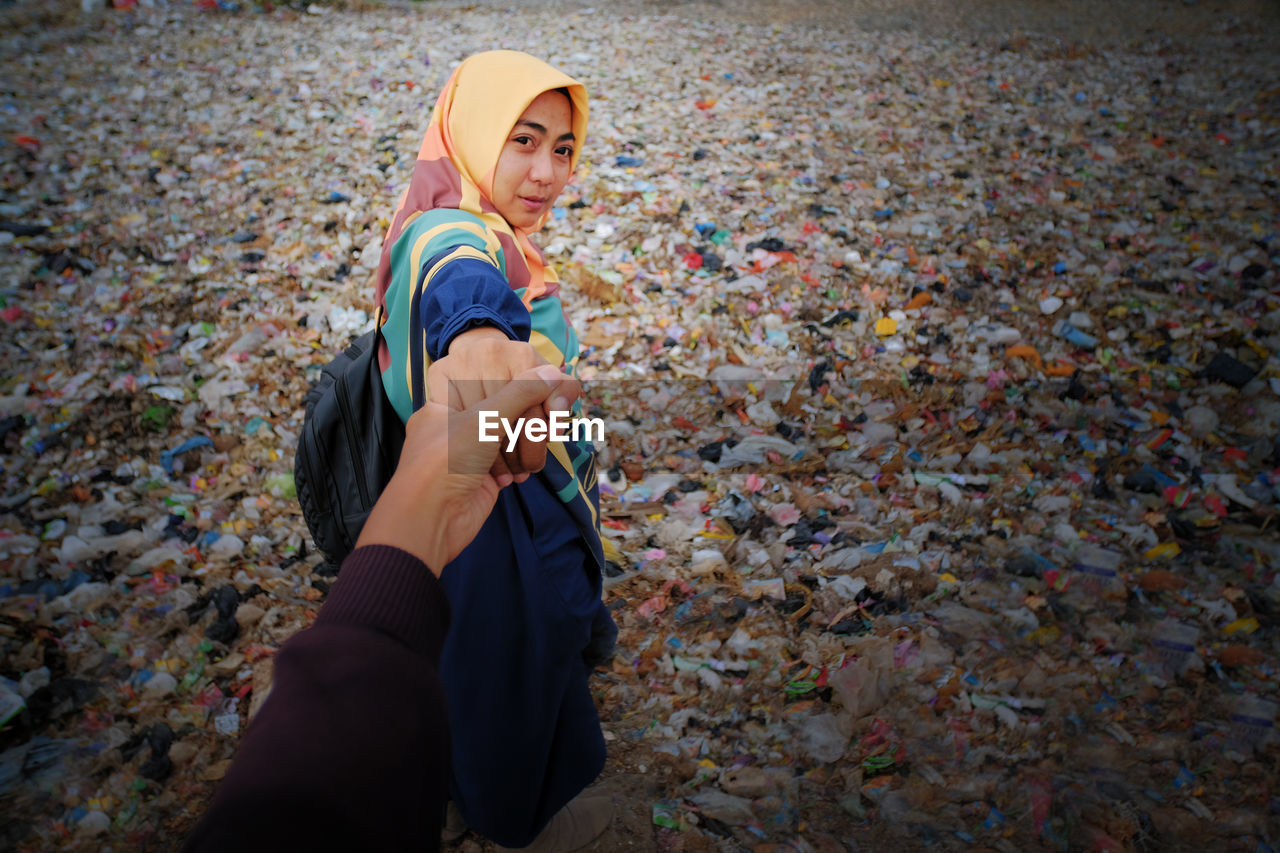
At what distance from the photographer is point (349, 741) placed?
21.1 inches

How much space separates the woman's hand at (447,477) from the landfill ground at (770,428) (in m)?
1.53

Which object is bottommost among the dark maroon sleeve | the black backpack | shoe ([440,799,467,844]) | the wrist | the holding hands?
shoe ([440,799,467,844])

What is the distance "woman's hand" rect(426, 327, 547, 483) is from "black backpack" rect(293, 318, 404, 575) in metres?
0.42

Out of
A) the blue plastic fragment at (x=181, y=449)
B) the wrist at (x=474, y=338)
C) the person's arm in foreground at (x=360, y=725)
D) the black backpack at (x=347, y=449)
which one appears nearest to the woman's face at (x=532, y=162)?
the black backpack at (x=347, y=449)

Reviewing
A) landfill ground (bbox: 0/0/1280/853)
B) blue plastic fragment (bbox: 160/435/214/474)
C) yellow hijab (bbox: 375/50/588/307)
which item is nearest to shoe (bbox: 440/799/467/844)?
landfill ground (bbox: 0/0/1280/853)

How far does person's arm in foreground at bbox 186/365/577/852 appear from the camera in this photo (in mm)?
492

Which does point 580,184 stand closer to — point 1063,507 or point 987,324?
point 987,324

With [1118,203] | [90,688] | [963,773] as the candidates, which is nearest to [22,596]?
[90,688]

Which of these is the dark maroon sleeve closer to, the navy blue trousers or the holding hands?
the holding hands

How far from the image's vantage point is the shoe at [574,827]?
1.82 m

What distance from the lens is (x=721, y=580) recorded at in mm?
2689

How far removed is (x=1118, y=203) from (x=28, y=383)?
6.97 metres

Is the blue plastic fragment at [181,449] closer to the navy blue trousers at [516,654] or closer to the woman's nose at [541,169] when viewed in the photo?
the navy blue trousers at [516,654]

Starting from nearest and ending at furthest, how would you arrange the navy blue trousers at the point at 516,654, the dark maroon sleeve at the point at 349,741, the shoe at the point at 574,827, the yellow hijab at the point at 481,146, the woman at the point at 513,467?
the dark maroon sleeve at the point at 349,741, the woman at the point at 513,467, the navy blue trousers at the point at 516,654, the yellow hijab at the point at 481,146, the shoe at the point at 574,827
